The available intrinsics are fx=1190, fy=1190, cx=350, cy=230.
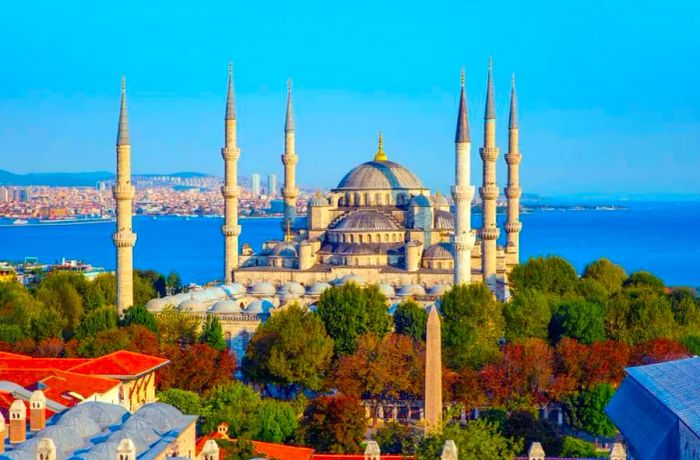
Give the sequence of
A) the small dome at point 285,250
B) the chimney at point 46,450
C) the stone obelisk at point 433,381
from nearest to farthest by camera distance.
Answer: the chimney at point 46,450 → the stone obelisk at point 433,381 → the small dome at point 285,250

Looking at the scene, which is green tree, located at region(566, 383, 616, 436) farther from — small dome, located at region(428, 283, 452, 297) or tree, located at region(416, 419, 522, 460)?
small dome, located at region(428, 283, 452, 297)

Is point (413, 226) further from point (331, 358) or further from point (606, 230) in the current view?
point (606, 230)

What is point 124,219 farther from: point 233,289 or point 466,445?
point 466,445

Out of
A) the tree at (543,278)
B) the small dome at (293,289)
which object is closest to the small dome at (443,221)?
the tree at (543,278)

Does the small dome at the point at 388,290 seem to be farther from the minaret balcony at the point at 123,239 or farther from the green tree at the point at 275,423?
the green tree at the point at 275,423

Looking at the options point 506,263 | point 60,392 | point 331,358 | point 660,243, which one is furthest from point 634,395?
point 660,243

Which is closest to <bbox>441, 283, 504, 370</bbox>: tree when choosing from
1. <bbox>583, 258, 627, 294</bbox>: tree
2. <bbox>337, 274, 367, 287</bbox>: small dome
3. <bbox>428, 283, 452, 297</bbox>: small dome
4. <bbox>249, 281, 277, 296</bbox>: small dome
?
<bbox>428, 283, 452, 297</bbox>: small dome

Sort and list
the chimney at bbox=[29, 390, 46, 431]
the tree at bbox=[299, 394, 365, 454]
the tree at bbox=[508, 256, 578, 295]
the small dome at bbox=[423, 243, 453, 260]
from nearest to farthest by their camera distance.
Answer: the chimney at bbox=[29, 390, 46, 431], the tree at bbox=[299, 394, 365, 454], the tree at bbox=[508, 256, 578, 295], the small dome at bbox=[423, 243, 453, 260]
